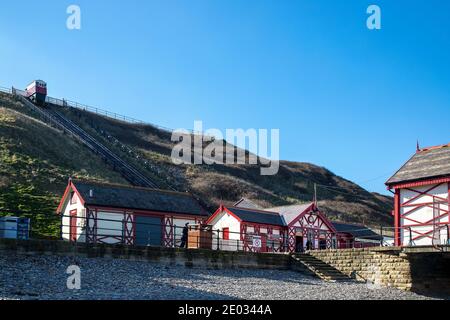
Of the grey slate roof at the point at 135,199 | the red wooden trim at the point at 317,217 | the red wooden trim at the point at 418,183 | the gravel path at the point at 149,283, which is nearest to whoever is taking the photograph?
the gravel path at the point at 149,283

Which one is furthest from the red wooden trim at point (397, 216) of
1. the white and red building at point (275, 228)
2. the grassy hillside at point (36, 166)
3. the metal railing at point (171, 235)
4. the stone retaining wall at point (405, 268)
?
the grassy hillside at point (36, 166)

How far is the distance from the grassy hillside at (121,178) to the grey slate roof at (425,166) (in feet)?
59.4

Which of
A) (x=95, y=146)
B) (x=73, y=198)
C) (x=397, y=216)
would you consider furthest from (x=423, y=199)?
Answer: (x=95, y=146)

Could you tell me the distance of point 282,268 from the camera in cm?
2764

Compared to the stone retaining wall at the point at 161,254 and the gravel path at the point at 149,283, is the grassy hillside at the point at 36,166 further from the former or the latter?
the gravel path at the point at 149,283

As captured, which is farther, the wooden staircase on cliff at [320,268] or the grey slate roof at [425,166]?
the grey slate roof at [425,166]

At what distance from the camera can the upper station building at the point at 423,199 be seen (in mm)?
25797

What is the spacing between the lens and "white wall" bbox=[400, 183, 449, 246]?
84.4 feet

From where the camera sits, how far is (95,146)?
68.6 m

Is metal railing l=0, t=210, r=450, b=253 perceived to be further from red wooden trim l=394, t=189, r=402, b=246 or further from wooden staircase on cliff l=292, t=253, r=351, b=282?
wooden staircase on cliff l=292, t=253, r=351, b=282

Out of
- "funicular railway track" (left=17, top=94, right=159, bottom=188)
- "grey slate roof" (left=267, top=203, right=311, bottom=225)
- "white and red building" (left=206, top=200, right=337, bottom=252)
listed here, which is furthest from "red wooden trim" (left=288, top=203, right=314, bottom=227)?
"funicular railway track" (left=17, top=94, right=159, bottom=188)

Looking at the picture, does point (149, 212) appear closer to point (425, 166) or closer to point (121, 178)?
point (425, 166)
